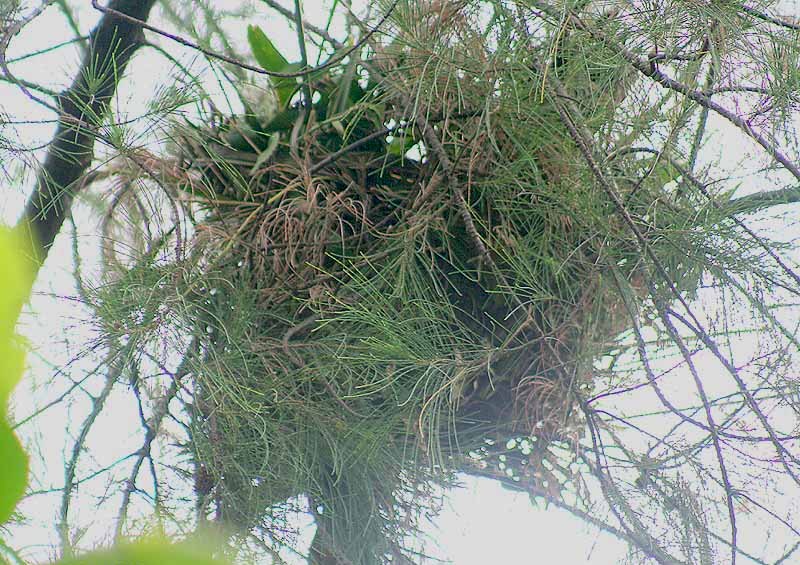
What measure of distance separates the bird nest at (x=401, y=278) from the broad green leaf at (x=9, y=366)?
1.66 feet

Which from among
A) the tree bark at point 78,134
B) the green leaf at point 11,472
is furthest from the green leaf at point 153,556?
the tree bark at point 78,134

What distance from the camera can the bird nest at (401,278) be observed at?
64cm

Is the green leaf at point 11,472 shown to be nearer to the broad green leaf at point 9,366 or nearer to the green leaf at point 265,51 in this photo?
the broad green leaf at point 9,366

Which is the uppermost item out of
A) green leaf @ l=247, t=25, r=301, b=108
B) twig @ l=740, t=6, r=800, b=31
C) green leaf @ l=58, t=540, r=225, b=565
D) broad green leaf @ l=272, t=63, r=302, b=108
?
green leaf @ l=247, t=25, r=301, b=108

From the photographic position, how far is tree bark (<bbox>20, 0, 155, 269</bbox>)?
710mm

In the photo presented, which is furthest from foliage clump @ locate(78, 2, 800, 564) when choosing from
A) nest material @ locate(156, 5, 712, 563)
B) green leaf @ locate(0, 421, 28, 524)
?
green leaf @ locate(0, 421, 28, 524)

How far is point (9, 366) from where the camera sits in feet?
0.32

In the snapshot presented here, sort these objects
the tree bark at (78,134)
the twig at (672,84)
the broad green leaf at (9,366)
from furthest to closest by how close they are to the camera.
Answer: the tree bark at (78,134)
the twig at (672,84)
the broad green leaf at (9,366)

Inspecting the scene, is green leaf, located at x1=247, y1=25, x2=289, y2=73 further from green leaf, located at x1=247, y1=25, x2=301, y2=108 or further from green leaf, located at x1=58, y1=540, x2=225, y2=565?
green leaf, located at x1=58, y1=540, x2=225, y2=565

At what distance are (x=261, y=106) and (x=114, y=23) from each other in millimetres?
167

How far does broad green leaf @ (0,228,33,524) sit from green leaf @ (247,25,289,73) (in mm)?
692

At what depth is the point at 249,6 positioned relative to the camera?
105 cm

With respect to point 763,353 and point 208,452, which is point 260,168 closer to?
point 208,452

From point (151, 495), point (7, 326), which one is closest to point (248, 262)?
point (151, 495)
